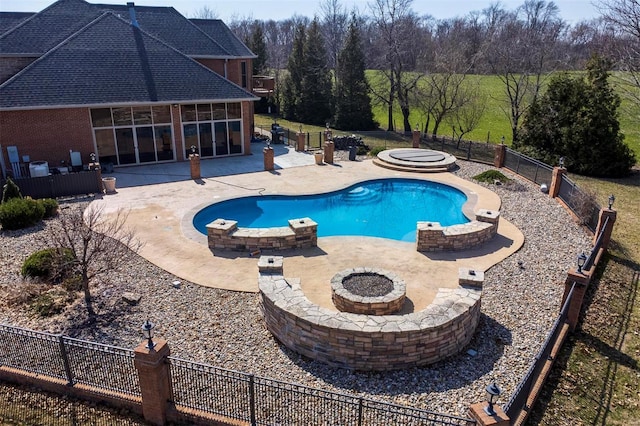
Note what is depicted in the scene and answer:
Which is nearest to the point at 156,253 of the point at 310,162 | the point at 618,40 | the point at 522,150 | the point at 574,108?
the point at 310,162

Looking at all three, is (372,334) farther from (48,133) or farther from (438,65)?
(438,65)

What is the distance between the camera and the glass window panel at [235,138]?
26.2 m

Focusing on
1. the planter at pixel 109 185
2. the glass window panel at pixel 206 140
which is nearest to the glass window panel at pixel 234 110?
the glass window panel at pixel 206 140

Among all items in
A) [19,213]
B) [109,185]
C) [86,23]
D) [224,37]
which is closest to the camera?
[19,213]

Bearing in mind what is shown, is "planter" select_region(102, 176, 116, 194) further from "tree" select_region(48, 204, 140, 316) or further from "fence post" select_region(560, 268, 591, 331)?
"fence post" select_region(560, 268, 591, 331)

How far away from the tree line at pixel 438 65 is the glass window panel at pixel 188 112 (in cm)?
1810

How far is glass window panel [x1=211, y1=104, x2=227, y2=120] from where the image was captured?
25.2 m

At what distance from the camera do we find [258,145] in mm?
30109

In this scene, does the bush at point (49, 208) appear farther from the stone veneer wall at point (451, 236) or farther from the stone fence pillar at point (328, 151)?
the stone fence pillar at point (328, 151)

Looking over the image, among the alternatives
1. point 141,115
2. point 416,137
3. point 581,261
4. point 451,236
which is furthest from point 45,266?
point 416,137

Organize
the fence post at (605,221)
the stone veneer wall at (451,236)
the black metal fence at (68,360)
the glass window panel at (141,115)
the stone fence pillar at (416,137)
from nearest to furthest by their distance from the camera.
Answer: the black metal fence at (68,360), the fence post at (605,221), the stone veneer wall at (451,236), the glass window panel at (141,115), the stone fence pillar at (416,137)

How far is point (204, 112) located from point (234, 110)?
5.81 ft

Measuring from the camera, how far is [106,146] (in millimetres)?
23062

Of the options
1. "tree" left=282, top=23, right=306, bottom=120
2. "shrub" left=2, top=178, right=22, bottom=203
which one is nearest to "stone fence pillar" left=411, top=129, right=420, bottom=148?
"tree" left=282, top=23, right=306, bottom=120
